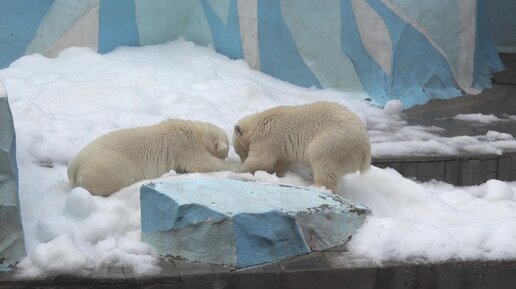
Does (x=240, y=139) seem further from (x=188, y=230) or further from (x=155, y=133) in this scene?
(x=188, y=230)

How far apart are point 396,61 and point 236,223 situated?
493 cm

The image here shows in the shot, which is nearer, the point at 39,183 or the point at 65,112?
the point at 39,183

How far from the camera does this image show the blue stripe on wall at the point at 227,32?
328 inches

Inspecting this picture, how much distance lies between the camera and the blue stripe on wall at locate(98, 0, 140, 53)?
8.12 meters

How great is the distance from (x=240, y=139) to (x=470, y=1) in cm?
448

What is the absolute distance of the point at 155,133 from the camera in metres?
5.13

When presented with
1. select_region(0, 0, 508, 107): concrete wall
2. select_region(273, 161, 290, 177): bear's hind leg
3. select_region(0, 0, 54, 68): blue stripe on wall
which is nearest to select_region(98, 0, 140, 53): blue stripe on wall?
select_region(0, 0, 508, 107): concrete wall

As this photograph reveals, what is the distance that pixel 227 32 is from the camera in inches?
Result: 331

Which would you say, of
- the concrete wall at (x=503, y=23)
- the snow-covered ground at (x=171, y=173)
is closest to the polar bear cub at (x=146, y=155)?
the snow-covered ground at (x=171, y=173)

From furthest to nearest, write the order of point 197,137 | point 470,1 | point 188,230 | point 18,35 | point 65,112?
point 470,1, point 18,35, point 65,112, point 197,137, point 188,230

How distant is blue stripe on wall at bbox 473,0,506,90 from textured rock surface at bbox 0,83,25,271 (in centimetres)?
622

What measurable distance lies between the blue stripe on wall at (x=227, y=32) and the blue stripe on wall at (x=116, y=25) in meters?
0.80

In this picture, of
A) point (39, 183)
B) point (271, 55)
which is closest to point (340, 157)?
point (39, 183)

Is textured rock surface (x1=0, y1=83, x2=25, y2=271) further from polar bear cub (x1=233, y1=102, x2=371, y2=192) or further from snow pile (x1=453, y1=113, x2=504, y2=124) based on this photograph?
snow pile (x1=453, y1=113, x2=504, y2=124)
